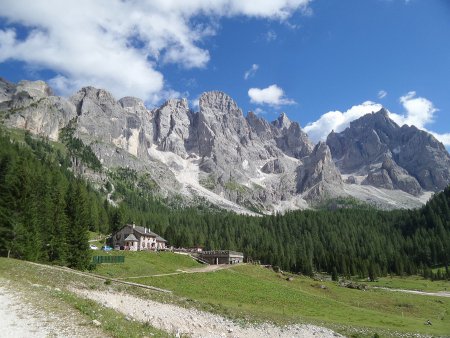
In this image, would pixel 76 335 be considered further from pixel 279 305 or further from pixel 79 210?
pixel 79 210

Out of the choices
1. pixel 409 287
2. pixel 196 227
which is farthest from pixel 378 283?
pixel 196 227

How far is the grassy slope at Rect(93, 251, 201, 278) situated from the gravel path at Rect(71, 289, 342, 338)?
2585 cm

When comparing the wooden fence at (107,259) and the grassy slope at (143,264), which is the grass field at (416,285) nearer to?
the grassy slope at (143,264)

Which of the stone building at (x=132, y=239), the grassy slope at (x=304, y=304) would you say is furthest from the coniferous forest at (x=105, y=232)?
the grassy slope at (x=304, y=304)

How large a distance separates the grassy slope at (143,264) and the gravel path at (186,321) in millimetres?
25848

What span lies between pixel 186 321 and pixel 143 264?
44374 mm

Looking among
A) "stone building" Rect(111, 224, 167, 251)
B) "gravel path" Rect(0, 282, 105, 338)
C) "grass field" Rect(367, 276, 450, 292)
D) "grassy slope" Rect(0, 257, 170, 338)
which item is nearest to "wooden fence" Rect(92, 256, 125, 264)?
"grassy slope" Rect(0, 257, 170, 338)

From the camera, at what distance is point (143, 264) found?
76.9 metres

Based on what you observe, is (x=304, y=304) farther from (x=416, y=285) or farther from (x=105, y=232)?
(x=105, y=232)

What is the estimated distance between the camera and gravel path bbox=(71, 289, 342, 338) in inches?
1292

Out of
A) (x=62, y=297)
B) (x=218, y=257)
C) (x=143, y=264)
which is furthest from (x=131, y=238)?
(x=62, y=297)

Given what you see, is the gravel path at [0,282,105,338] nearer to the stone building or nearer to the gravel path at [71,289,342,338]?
the gravel path at [71,289,342,338]

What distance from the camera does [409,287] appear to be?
380 ft

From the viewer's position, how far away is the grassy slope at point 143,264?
6544 cm
